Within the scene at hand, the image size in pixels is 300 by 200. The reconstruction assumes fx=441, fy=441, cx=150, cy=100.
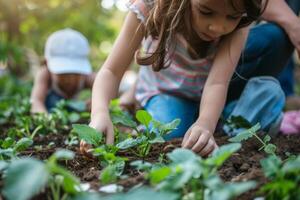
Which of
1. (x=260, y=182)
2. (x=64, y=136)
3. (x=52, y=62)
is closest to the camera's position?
(x=260, y=182)

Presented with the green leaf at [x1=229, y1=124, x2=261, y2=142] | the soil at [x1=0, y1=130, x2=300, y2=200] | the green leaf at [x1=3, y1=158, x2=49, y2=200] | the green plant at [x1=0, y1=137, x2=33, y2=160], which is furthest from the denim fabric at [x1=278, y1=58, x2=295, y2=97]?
the green leaf at [x1=3, y1=158, x2=49, y2=200]

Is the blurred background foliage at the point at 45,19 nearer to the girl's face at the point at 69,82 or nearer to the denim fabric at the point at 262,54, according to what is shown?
the girl's face at the point at 69,82

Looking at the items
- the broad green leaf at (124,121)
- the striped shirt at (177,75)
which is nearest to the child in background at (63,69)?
the striped shirt at (177,75)

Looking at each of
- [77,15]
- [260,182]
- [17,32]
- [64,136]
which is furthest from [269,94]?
[17,32]

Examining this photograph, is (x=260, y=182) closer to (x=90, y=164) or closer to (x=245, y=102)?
(x=90, y=164)

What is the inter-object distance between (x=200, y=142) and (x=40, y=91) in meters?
2.08

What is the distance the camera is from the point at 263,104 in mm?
2143

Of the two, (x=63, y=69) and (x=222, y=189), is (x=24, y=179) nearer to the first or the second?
(x=222, y=189)

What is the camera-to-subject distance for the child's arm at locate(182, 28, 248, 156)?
56.0 inches

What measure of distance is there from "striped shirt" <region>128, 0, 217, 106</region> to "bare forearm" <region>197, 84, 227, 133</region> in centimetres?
31

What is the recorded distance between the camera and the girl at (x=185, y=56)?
1544 mm

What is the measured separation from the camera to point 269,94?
7.08ft

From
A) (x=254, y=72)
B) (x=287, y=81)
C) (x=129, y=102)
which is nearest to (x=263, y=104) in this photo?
(x=254, y=72)

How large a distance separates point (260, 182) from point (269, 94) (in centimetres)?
121
